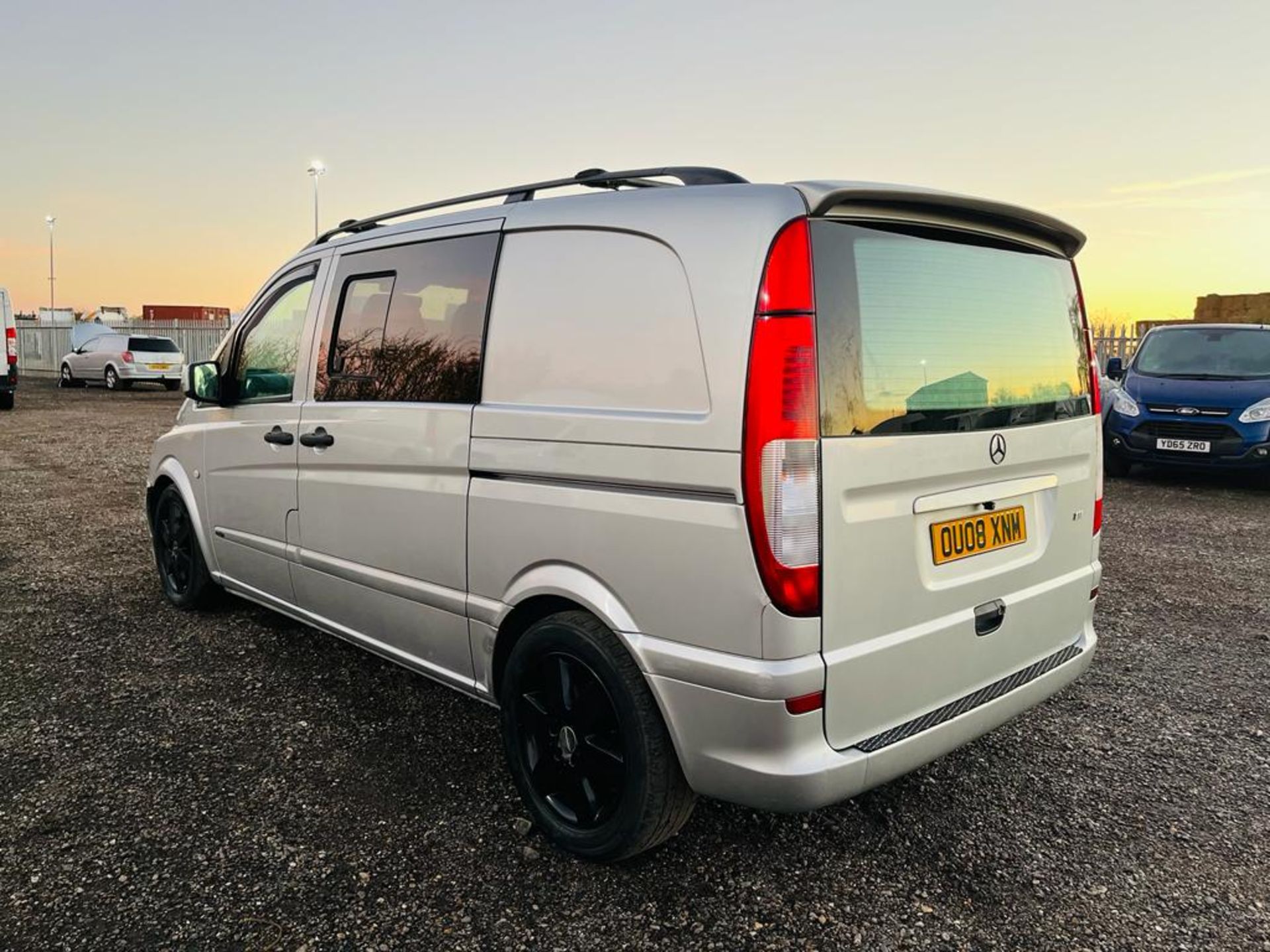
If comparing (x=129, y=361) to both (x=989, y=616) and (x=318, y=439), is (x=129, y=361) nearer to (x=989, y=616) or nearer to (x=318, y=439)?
(x=318, y=439)

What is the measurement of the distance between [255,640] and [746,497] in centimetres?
319

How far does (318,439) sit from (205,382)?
1120 millimetres

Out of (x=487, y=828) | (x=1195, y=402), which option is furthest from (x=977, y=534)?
(x=1195, y=402)

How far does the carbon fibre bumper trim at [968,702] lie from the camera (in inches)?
89.2

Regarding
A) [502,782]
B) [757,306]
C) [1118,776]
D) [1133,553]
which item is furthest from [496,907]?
[1133,553]

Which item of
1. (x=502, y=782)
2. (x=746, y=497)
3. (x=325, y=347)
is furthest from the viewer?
(x=325, y=347)

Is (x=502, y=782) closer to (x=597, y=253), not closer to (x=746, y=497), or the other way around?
(x=746, y=497)

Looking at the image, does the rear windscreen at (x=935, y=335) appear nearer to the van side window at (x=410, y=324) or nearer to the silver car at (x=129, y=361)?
the van side window at (x=410, y=324)

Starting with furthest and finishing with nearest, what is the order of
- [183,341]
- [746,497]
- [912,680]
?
[183,341], [912,680], [746,497]

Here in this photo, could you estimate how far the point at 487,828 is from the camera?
9.02 feet

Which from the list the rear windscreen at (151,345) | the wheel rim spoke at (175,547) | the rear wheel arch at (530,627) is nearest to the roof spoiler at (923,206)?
the rear wheel arch at (530,627)

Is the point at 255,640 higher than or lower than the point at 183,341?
lower

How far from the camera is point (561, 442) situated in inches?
98.5

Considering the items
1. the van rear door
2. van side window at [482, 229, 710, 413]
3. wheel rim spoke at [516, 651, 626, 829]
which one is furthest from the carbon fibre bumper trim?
van side window at [482, 229, 710, 413]
